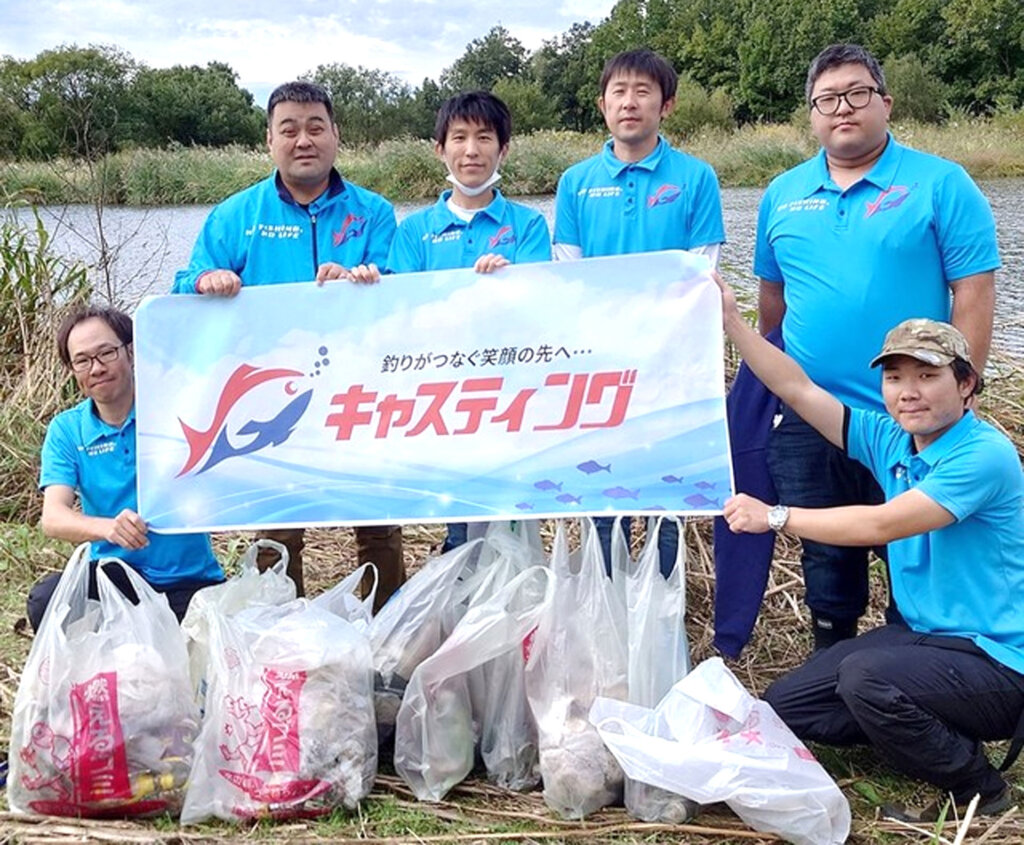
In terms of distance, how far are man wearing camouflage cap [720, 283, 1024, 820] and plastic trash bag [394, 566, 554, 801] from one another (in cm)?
68

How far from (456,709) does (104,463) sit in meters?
1.39

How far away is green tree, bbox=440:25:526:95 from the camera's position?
7144 centimetres

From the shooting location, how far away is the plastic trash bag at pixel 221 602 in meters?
2.92

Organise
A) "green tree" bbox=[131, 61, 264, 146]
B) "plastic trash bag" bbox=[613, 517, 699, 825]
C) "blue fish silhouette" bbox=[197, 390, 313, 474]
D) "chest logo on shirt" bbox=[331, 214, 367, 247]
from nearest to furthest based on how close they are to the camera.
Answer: "plastic trash bag" bbox=[613, 517, 699, 825], "blue fish silhouette" bbox=[197, 390, 313, 474], "chest logo on shirt" bbox=[331, 214, 367, 247], "green tree" bbox=[131, 61, 264, 146]

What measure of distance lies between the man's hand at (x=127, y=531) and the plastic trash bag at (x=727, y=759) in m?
1.44

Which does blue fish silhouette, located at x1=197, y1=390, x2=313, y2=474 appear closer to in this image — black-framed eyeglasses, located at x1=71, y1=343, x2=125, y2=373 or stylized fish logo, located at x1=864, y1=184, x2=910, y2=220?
black-framed eyeglasses, located at x1=71, y1=343, x2=125, y2=373

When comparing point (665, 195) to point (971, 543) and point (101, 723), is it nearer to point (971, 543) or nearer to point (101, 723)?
point (971, 543)

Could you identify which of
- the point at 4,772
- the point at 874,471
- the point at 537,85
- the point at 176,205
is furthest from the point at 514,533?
the point at 537,85

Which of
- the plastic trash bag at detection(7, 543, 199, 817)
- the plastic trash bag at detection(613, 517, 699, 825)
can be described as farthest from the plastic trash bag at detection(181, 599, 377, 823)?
the plastic trash bag at detection(613, 517, 699, 825)

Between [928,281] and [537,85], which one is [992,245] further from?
[537,85]

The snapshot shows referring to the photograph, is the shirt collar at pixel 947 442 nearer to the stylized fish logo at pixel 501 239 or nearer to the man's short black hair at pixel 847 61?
the man's short black hair at pixel 847 61

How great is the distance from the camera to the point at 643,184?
11.2 feet

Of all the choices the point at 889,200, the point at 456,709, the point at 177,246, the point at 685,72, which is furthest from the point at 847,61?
the point at 685,72

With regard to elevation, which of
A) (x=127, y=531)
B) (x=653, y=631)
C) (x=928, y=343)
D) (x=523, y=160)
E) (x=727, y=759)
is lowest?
(x=727, y=759)
